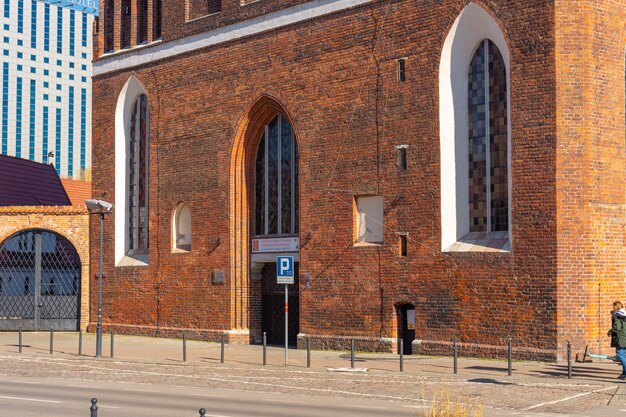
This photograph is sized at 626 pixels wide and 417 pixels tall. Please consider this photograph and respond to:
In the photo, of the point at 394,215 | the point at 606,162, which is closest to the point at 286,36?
the point at 394,215

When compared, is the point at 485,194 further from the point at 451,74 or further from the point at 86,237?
the point at 86,237

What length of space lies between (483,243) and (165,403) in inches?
426

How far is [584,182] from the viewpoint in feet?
74.3

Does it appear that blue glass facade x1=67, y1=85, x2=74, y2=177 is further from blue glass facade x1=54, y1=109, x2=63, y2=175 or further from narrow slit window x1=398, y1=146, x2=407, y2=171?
narrow slit window x1=398, y1=146, x2=407, y2=171

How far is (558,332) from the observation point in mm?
22438

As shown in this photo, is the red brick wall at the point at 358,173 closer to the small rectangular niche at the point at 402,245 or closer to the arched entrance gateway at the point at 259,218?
the small rectangular niche at the point at 402,245

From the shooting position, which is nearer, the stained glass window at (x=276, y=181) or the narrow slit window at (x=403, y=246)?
the narrow slit window at (x=403, y=246)

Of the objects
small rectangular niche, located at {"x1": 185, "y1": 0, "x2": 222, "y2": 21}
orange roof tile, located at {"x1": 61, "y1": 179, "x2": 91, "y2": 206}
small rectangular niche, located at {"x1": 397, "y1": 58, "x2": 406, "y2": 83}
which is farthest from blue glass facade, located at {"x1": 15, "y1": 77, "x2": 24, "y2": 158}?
small rectangular niche, located at {"x1": 397, "y1": 58, "x2": 406, "y2": 83}

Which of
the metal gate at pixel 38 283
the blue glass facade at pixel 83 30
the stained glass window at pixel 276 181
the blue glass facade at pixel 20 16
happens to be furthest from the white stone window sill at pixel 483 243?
the blue glass facade at pixel 83 30

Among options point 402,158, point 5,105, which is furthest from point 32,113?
point 402,158

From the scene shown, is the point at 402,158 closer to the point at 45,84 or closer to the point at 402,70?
the point at 402,70

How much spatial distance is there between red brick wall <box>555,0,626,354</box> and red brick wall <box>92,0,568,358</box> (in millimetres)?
261

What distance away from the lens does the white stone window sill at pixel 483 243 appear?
2388 centimetres

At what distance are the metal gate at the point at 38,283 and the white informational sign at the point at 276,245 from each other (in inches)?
359
